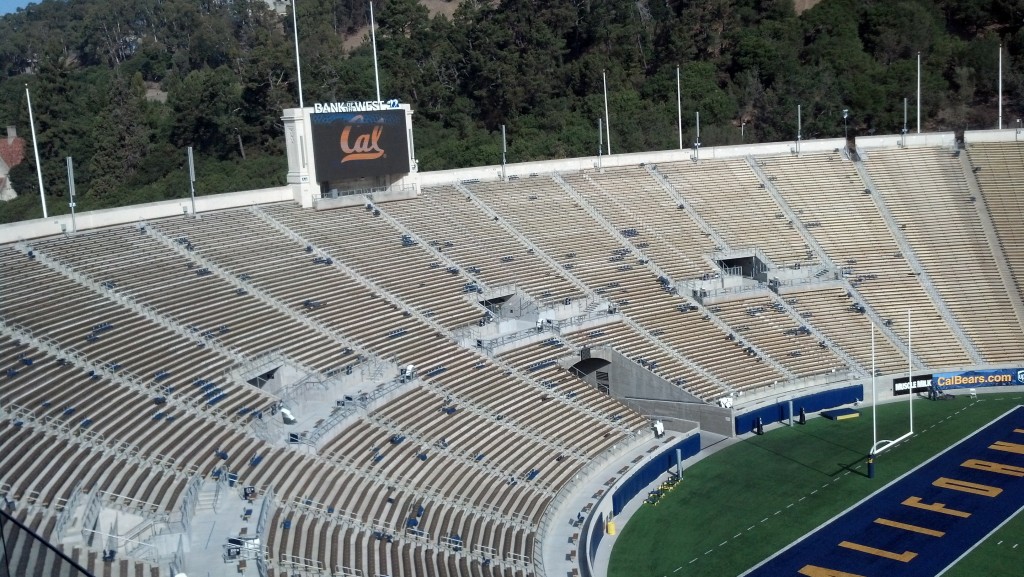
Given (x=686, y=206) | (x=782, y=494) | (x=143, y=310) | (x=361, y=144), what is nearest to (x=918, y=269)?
(x=686, y=206)

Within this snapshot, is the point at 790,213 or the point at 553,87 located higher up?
the point at 553,87

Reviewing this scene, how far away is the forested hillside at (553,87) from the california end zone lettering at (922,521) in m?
34.2

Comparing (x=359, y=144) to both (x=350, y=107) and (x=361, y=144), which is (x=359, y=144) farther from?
(x=350, y=107)

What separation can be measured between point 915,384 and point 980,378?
7.75ft

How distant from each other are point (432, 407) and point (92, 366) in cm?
910

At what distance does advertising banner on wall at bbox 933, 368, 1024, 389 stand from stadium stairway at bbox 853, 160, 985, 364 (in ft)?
3.61

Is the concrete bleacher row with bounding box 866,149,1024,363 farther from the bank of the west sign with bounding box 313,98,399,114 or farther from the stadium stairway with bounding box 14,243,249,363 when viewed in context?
the stadium stairway with bounding box 14,243,249,363

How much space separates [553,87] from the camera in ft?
250

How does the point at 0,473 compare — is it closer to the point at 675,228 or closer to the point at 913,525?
the point at 913,525

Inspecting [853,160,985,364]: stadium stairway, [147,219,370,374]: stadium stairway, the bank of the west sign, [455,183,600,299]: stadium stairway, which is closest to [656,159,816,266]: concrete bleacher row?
[853,160,985,364]: stadium stairway

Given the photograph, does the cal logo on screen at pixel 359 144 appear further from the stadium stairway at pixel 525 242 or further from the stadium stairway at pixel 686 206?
the stadium stairway at pixel 686 206

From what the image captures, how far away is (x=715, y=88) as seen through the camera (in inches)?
2753

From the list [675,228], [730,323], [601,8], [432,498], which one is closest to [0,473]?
[432,498]

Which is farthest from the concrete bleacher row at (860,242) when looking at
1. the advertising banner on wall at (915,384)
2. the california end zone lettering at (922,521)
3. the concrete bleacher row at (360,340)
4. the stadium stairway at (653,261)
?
the concrete bleacher row at (360,340)
